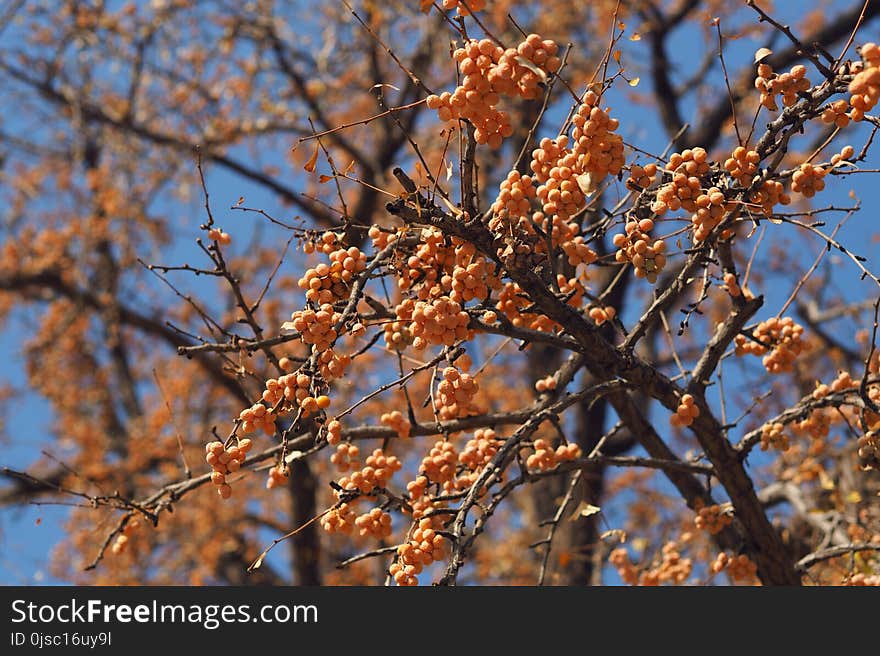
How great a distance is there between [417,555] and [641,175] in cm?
141

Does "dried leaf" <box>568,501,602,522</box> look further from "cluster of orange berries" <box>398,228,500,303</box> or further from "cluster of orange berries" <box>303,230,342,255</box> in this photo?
"cluster of orange berries" <box>303,230,342,255</box>

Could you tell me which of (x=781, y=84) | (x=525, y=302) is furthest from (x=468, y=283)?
(x=781, y=84)

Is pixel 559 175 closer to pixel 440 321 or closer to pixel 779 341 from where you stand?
pixel 440 321

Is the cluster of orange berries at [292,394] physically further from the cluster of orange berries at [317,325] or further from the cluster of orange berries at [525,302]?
the cluster of orange berries at [525,302]

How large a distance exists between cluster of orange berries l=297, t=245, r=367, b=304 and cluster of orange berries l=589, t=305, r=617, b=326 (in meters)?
1.15

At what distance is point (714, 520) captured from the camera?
387 cm

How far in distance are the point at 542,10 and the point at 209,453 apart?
29.1 feet

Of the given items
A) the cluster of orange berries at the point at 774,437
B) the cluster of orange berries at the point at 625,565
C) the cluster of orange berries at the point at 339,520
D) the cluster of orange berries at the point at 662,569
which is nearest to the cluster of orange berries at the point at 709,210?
the cluster of orange berries at the point at 774,437

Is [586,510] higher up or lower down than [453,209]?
lower down

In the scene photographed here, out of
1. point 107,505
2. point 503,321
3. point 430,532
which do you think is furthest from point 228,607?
point 503,321

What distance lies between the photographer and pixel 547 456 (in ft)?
11.3

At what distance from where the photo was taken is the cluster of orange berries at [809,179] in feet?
8.91

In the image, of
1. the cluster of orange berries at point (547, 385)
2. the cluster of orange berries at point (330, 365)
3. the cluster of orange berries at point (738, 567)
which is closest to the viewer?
the cluster of orange berries at point (330, 365)

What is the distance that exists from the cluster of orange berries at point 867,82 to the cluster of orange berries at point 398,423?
6.73ft
